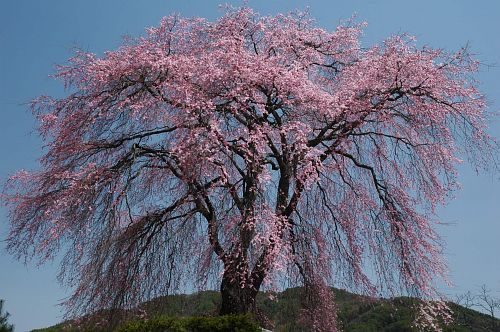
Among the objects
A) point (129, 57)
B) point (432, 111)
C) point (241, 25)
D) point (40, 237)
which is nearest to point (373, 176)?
point (432, 111)

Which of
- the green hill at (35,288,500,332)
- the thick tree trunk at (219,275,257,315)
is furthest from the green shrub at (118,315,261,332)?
the thick tree trunk at (219,275,257,315)

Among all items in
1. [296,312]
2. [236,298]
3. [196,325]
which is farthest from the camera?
[296,312]

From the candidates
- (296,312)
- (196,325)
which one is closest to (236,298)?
(296,312)

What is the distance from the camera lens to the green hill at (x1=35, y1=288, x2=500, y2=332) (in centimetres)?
1151

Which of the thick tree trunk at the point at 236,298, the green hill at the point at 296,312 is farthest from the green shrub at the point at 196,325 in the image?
the thick tree trunk at the point at 236,298

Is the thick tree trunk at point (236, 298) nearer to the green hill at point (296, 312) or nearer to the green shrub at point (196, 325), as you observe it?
the green hill at point (296, 312)

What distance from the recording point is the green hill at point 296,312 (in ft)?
37.8

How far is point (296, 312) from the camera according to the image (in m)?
13.4

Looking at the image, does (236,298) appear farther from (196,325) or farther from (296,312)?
(196,325)

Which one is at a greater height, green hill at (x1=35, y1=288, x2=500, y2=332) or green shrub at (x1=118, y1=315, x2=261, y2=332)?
green hill at (x1=35, y1=288, x2=500, y2=332)

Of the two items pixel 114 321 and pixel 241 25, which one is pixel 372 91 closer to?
pixel 241 25

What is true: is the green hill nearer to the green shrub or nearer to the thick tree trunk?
the thick tree trunk

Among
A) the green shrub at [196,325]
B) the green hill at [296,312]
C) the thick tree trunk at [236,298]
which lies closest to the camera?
the green shrub at [196,325]

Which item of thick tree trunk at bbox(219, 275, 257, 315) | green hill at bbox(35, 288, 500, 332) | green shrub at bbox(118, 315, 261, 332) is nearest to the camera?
green shrub at bbox(118, 315, 261, 332)
